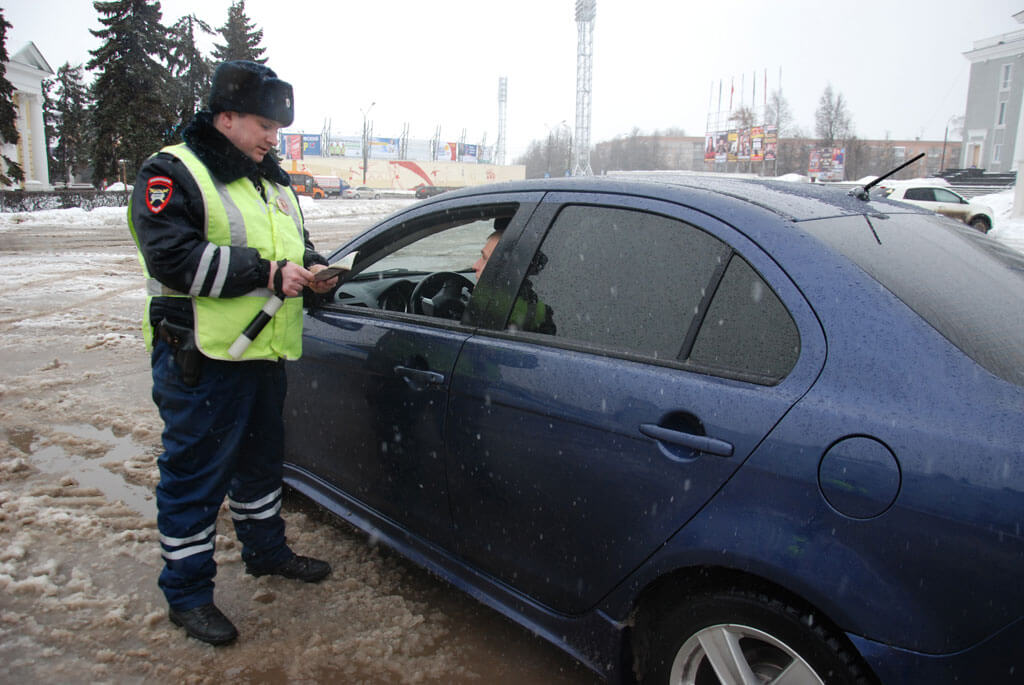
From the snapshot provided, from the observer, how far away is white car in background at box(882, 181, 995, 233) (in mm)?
21109

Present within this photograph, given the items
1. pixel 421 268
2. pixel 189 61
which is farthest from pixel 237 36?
pixel 421 268

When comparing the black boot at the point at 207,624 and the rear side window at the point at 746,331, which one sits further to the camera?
the black boot at the point at 207,624

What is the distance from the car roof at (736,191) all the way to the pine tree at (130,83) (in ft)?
118

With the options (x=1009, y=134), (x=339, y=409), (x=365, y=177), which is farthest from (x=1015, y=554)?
(x=365, y=177)

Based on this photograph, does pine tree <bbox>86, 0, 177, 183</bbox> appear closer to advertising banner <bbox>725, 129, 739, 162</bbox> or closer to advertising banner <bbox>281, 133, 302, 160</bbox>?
advertising banner <bbox>725, 129, 739, 162</bbox>

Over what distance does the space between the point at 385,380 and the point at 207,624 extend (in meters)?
1.07

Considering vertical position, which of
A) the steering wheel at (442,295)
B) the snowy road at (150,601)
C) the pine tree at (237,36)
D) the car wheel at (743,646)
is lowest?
the snowy road at (150,601)

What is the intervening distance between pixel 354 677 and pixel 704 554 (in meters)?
1.35

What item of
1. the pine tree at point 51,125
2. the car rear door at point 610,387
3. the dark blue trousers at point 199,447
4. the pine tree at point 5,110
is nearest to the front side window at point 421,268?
the car rear door at point 610,387

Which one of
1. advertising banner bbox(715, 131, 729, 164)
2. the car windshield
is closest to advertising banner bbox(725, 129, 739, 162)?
advertising banner bbox(715, 131, 729, 164)

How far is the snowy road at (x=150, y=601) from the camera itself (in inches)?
96.0

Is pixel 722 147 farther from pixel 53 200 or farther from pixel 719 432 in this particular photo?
pixel 719 432

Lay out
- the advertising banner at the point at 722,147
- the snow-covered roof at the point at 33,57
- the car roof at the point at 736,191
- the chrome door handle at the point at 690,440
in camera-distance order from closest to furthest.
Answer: the chrome door handle at the point at 690,440
the car roof at the point at 736,191
the snow-covered roof at the point at 33,57
the advertising banner at the point at 722,147

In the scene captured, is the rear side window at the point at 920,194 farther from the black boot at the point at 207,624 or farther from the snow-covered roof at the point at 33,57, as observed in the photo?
the snow-covered roof at the point at 33,57
